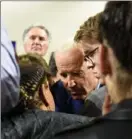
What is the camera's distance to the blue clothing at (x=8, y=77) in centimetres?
89

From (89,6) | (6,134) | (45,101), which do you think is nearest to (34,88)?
(45,101)

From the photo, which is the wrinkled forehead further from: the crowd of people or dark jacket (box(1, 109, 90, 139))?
dark jacket (box(1, 109, 90, 139))

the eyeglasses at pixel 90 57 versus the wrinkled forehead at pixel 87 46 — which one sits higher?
the wrinkled forehead at pixel 87 46

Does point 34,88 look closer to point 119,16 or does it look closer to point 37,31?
point 37,31

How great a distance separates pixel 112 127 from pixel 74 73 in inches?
14.2

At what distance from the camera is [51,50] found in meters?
1.11

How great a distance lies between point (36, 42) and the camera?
3.75ft

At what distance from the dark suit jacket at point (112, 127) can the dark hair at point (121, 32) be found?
4.1 inches

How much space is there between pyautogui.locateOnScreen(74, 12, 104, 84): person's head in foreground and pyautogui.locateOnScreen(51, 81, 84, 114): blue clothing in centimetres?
12

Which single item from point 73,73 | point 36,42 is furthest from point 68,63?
point 36,42

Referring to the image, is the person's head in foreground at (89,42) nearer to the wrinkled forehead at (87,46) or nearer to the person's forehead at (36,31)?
the wrinkled forehead at (87,46)

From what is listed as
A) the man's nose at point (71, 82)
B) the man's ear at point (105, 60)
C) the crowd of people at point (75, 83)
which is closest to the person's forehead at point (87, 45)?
the crowd of people at point (75, 83)

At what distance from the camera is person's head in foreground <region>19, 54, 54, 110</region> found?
3.43 ft

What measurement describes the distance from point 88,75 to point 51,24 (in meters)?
0.22
